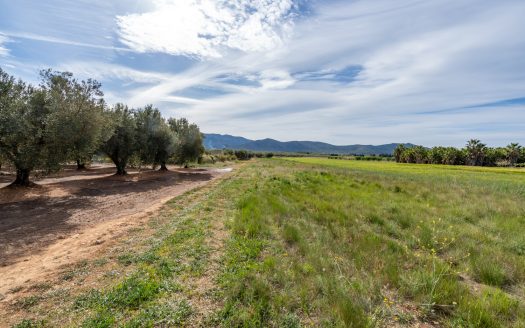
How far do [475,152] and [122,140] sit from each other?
119936 millimetres

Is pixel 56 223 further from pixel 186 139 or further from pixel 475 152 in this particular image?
pixel 475 152

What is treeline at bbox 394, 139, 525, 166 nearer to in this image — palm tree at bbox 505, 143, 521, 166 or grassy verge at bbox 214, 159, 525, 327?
palm tree at bbox 505, 143, 521, 166

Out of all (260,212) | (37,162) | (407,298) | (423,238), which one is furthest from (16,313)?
(37,162)

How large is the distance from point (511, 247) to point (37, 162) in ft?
72.7

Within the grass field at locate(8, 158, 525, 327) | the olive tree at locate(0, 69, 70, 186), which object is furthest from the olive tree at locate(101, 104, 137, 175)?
the grass field at locate(8, 158, 525, 327)

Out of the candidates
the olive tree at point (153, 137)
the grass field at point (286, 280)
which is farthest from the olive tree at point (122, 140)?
the grass field at point (286, 280)

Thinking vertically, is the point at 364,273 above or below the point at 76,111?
below

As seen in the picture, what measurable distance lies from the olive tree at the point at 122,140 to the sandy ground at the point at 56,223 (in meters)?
8.17

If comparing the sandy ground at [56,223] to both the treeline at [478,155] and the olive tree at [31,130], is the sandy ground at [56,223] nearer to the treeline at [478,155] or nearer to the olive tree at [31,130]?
the olive tree at [31,130]

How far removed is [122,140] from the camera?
25.7 metres

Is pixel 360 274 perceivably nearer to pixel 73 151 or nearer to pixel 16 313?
Result: pixel 16 313

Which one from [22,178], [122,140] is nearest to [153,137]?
[122,140]

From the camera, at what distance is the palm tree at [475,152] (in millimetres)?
98188

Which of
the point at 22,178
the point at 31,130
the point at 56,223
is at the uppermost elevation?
the point at 31,130
